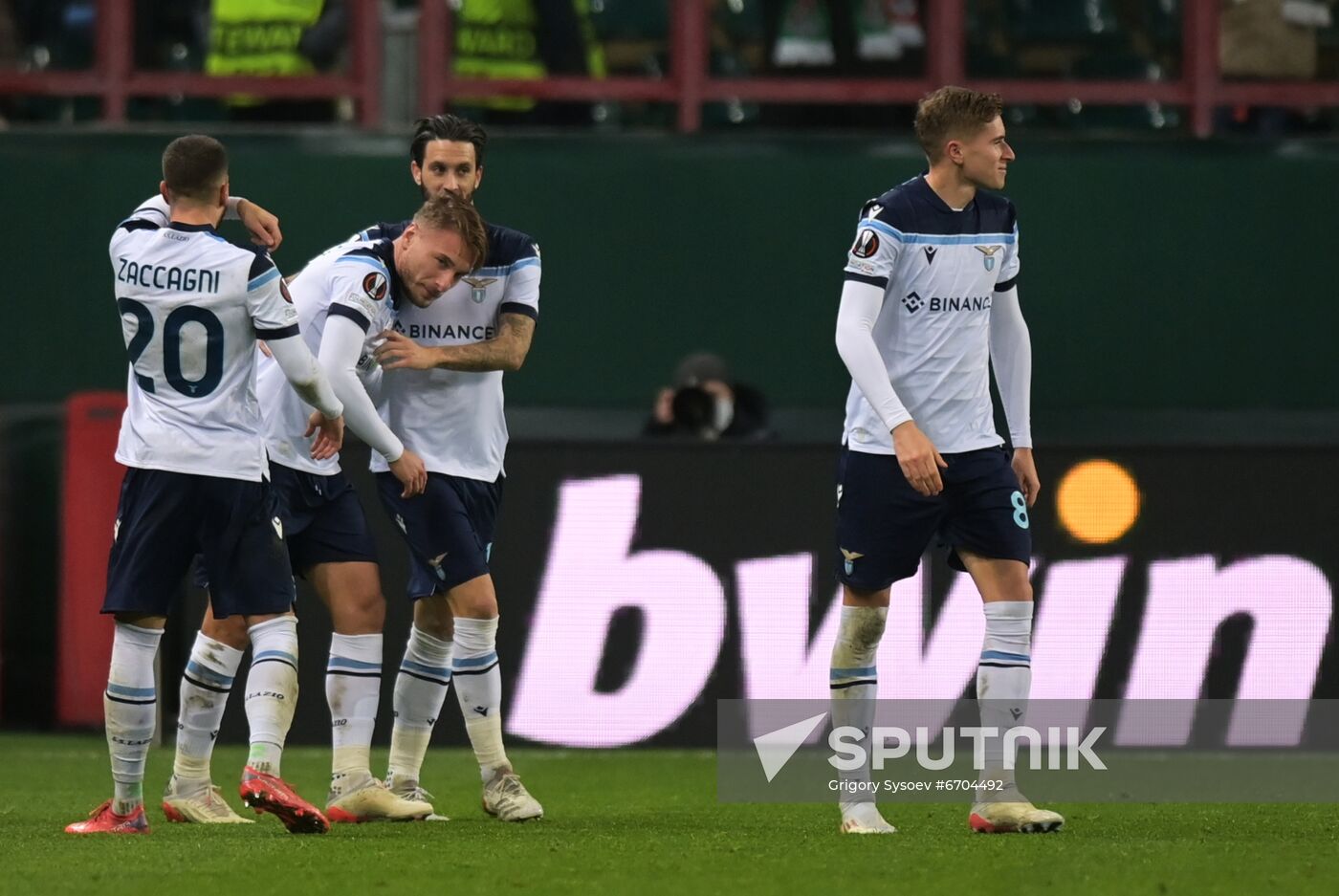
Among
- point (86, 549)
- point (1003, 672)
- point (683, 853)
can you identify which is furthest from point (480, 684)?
point (86, 549)

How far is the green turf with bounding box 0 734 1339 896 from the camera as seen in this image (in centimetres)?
519

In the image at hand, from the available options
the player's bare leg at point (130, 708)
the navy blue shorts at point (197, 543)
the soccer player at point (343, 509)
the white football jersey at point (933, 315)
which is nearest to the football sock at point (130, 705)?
the player's bare leg at point (130, 708)

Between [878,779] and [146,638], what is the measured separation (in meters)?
2.80

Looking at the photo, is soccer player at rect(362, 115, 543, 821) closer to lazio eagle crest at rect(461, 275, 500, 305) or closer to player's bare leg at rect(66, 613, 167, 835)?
lazio eagle crest at rect(461, 275, 500, 305)

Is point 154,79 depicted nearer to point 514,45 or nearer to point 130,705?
point 514,45

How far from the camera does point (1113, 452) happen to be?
31.7 feet

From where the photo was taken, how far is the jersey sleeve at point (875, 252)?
20.1ft

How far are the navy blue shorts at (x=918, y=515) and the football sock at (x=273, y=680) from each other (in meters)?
1.58

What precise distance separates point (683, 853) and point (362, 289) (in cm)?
186

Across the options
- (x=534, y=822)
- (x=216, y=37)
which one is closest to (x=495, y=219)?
(x=216, y=37)

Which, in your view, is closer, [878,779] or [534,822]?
[534,822]

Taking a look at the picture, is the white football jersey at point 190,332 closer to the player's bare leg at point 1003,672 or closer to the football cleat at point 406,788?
the football cleat at point 406,788

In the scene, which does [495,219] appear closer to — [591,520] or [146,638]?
[591,520]

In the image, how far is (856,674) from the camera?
6.32m
